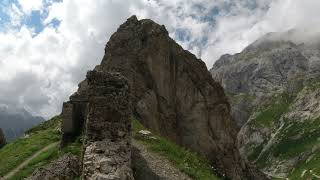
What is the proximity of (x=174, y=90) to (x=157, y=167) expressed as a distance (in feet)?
160

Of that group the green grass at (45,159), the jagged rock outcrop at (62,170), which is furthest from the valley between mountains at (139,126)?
the green grass at (45,159)

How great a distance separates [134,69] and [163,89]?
6.25 m

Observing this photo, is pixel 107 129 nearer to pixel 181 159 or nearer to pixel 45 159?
pixel 181 159

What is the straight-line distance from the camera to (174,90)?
78.1m

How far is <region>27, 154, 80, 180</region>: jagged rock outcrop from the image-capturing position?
28406 mm

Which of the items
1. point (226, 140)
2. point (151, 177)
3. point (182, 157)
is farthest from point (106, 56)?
point (151, 177)

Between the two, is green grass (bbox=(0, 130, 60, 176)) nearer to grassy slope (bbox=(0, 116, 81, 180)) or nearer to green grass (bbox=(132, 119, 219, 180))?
grassy slope (bbox=(0, 116, 81, 180))

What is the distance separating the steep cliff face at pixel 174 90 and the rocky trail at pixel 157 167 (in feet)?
109

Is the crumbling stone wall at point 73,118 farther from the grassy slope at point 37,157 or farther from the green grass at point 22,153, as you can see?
the green grass at point 22,153

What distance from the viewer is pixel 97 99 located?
84.0ft

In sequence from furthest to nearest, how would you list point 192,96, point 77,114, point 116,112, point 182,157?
point 192,96 → point 77,114 → point 182,157 → point 116,112

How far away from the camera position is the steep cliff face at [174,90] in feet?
235

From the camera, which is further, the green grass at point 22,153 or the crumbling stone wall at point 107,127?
the green grass at point 22,153

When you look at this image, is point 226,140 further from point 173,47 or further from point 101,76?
point 101,76
